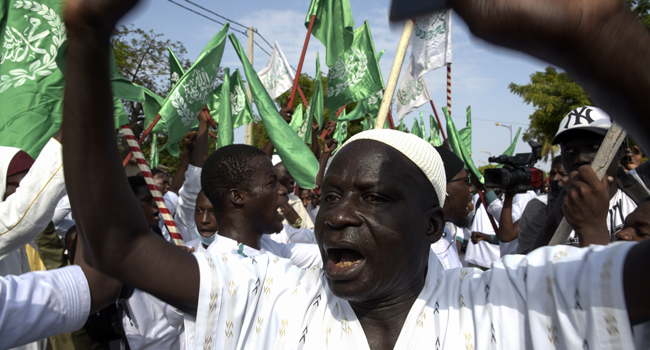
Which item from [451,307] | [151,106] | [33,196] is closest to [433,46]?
[151,106]

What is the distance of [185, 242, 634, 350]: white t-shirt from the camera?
4.00ft

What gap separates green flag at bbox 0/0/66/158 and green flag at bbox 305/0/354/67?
4.04 m

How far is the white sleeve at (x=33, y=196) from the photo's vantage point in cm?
197

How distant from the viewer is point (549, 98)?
67.6 ft

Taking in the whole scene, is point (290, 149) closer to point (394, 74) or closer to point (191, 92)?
point (191, 92)

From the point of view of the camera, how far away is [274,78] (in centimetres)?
807

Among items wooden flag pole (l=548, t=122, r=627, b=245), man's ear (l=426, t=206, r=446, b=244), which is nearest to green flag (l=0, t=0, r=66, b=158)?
man's ear (l=426, t=206, r=446, b=244)

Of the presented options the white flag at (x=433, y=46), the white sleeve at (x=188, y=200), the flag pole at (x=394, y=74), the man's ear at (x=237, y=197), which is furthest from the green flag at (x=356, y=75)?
the flag pole at (x=394, y=74)

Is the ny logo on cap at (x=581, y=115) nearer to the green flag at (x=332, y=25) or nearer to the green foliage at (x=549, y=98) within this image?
the green flag at (x=332, y=25)

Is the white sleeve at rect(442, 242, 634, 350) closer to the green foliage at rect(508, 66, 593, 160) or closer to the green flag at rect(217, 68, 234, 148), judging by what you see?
the green flag at rect(217, 68, 234, 148)

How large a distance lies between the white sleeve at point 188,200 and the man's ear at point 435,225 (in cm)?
293

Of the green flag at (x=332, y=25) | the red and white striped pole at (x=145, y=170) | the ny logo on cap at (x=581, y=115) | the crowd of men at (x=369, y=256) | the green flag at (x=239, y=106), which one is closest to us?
the crowd of men at (x=369, y=256)

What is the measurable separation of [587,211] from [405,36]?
1252mm

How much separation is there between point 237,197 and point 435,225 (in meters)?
1.64
